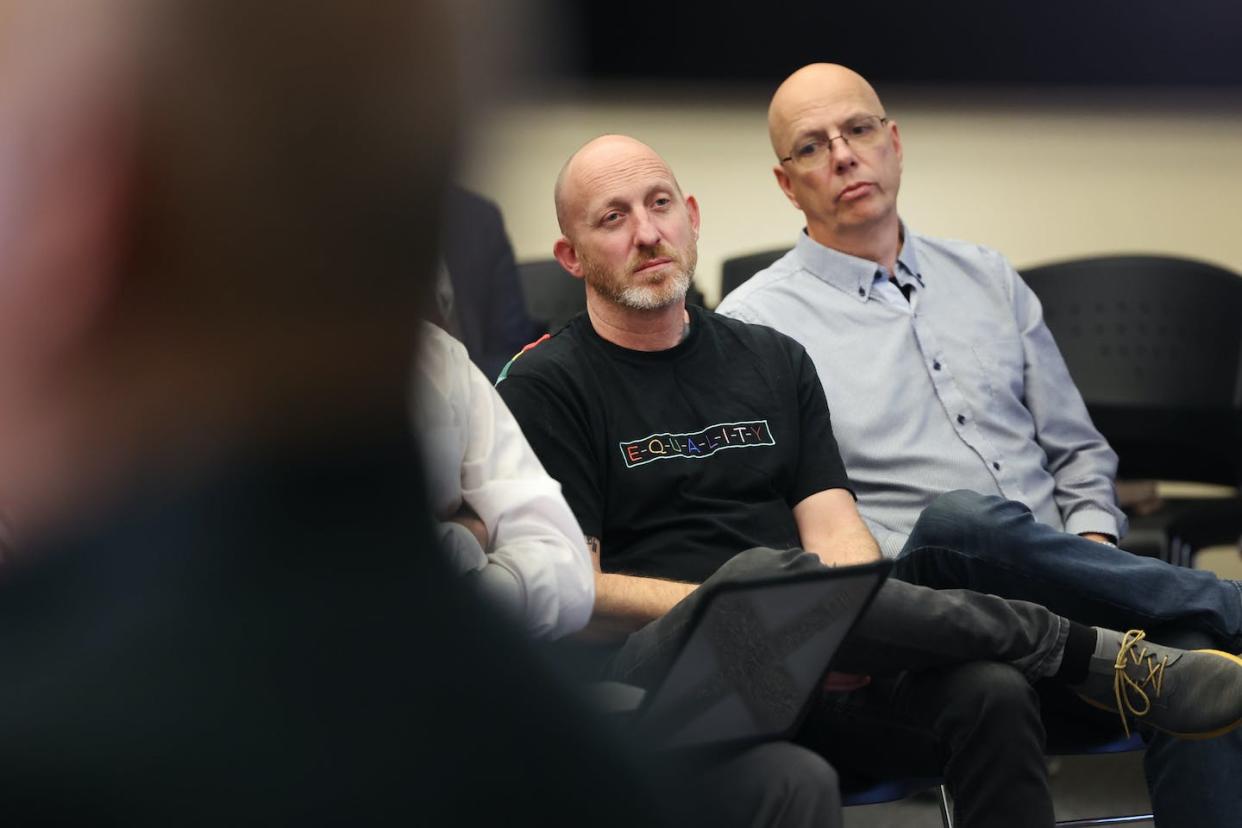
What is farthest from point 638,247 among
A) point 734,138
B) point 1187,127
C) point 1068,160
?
point 1187,127

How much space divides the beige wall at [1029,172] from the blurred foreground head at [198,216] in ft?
6.68

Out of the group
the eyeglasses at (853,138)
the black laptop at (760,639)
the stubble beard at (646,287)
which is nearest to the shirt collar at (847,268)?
the eyeglasses at (853,138)

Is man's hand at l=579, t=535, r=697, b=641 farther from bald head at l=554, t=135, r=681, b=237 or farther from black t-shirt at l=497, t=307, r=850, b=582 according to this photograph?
bald head at l=554, t=135, r=681, b=237

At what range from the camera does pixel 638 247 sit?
6.04ft

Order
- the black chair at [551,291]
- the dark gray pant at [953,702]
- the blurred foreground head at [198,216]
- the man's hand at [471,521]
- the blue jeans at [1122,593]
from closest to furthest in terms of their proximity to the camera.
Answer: the blurred foreground head at [198,216], the man's hand at [471,521], the dark gray pant at [953,702], the blue jeans at [1122,593], the black chair at [551,291]

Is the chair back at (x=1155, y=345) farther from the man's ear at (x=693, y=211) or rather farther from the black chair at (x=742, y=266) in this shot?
the man's ear at (x=693, y=211)

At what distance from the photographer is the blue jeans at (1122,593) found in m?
1.81

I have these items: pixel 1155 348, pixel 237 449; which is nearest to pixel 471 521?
pixel 237 449

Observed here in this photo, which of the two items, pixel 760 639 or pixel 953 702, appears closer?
pixel 760 639

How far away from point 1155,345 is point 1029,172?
0.60 m

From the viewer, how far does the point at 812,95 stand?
2.27 metres

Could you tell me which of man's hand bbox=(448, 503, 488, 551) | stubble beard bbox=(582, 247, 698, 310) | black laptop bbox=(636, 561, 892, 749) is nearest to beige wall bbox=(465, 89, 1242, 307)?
stubble beard bbox=(582, 247, 698, 310)

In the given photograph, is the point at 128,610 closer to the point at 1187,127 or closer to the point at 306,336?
the point at 306,336

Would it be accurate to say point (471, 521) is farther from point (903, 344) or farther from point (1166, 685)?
point (903, 344)
